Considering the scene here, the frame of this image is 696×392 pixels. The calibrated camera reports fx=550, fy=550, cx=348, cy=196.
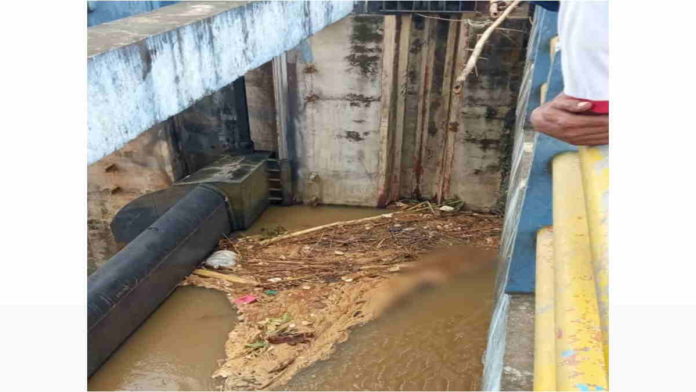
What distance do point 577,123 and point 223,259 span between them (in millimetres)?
7675

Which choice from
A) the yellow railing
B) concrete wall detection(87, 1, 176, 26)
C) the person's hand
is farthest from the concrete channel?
the person's hand

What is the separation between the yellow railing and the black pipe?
5.90m

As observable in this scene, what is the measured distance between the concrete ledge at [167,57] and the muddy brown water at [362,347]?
11.4ft

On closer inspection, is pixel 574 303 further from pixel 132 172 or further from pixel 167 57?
pixel 132 172

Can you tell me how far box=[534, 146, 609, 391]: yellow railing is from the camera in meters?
0.98

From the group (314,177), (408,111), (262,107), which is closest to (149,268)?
(314,177)

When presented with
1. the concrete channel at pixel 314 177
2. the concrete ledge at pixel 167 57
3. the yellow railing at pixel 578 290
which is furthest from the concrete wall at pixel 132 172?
the yellow railing at pixel 578 290

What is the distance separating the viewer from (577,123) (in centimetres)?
124

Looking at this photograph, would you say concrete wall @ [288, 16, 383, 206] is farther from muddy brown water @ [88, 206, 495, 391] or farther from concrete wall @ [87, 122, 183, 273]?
muddy brown water @ [88, 206, 495, 391]

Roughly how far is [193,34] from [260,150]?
20.2 ft

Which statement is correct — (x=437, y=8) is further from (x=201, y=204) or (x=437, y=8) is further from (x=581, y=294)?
(x=581, y=294)

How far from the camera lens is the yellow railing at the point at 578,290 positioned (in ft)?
3.22

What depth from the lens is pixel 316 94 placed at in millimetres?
9344

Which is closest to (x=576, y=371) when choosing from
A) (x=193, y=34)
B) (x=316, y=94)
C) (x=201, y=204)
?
(x=193, y=34)
